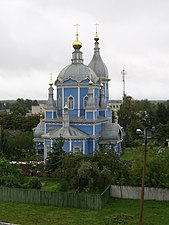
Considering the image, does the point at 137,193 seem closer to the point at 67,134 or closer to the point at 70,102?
the point at 67,134

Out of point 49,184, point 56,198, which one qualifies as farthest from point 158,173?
point 49,184

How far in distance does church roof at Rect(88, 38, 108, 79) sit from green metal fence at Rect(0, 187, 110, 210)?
18318 mm

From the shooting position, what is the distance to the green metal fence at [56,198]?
17844 millimetres

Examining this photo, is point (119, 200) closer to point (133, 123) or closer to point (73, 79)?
point (73, 79)

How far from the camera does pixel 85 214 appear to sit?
56.0 feet

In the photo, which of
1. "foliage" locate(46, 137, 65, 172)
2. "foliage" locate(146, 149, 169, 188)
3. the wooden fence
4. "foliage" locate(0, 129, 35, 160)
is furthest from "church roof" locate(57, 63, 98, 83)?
"foliage" locate(146, 149, 169, 188)

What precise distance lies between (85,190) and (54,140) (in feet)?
31.3

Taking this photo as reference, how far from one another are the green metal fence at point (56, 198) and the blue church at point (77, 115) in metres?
9.05

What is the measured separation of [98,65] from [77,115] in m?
7.52

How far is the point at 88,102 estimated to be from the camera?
98.7ft

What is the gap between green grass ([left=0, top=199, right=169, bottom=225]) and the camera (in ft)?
52.3

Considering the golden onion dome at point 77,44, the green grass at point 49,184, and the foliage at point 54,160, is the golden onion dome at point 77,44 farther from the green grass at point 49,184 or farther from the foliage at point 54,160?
the green grass at point 49,184

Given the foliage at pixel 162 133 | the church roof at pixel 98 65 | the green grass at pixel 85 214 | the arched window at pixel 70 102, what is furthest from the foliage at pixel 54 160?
the foliage at pixel 162 133

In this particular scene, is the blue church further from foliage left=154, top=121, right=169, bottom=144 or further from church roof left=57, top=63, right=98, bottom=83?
foliage left=154, top=121, right=169, bottom=144
